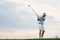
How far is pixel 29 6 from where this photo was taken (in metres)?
15.3

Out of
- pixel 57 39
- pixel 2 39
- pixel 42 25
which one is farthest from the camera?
pixel 42 25

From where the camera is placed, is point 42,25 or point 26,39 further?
point 42,25

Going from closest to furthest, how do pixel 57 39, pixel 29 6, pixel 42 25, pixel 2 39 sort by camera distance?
1. pixel 2 39
2. pixel 57 39
3. pixel 29 6
4. pixel 42 25

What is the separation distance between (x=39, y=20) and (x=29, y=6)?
5.05 ft

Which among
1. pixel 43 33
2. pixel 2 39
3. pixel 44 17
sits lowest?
pixel 2 39

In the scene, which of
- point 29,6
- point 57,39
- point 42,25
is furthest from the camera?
point 42,25

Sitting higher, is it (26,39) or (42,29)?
(42,29)

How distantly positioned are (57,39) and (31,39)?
1.55m

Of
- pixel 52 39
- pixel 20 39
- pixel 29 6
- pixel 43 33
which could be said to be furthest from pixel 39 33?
pixel 20 39

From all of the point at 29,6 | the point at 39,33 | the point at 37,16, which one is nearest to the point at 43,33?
the point at 39,33

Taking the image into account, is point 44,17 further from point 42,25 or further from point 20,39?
point 20,39

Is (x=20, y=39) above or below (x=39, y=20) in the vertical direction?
below

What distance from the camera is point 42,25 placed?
16422 mm

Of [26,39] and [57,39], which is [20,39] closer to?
[26,39]
